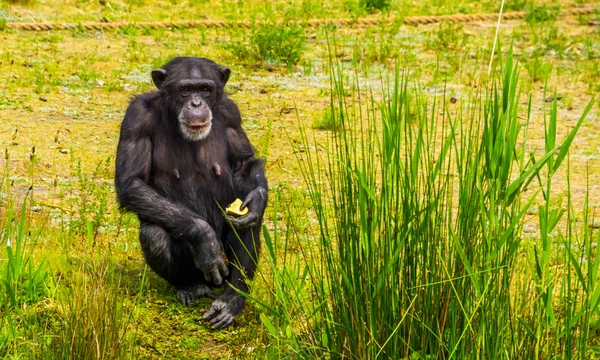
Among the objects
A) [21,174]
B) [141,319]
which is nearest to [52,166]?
[21,174]

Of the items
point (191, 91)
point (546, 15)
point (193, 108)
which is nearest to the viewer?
point (193, 108)

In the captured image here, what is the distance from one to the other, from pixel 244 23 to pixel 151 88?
2336 millimetres

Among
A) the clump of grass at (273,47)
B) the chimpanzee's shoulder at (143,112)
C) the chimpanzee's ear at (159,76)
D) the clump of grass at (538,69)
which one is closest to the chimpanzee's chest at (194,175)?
the chimpanzee's shoulder at (143,112)

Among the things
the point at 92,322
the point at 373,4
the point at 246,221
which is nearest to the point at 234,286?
the point at 246,221

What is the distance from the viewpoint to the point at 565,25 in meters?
11.9

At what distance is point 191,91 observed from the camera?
199 inches

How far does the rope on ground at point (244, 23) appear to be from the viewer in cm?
1020

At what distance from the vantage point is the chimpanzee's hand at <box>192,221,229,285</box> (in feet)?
15.5

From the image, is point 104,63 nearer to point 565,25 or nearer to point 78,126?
point 78,126

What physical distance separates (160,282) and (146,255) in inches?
16.3

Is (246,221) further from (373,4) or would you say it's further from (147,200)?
(373,4)

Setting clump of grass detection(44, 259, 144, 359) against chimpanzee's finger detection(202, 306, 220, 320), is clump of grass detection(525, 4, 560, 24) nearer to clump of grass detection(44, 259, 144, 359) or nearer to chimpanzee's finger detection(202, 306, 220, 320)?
chimpanzee's finger detection(202, 306, 220, 320)

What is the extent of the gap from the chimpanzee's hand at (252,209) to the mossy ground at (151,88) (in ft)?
1.24

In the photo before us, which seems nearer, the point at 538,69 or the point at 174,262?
the point at 174,262
